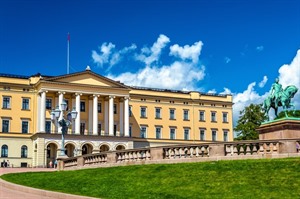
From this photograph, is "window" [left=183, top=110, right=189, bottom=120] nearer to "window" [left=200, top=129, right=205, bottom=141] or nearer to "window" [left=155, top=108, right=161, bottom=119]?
"window" [left=200, top=129, right=205, bottom=141]

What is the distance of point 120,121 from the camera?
89000 mm

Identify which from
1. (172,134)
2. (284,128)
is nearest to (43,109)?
(172,134)

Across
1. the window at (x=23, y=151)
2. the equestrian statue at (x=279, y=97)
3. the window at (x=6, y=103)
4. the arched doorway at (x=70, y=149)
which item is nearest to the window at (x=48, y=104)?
the window at (x=6, y=103)

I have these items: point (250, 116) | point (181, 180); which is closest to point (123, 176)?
point (181, 180)

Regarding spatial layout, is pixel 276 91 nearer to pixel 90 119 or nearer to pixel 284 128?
pixel 284 128

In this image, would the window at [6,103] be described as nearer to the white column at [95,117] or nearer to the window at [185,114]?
the white column at [95,117]

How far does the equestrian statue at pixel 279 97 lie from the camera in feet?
120

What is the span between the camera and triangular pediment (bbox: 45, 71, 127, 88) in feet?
271

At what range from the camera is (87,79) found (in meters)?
85.0

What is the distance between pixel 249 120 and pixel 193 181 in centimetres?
7372

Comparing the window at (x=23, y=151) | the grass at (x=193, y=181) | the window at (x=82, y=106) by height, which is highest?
the window at (x=82, y=106)

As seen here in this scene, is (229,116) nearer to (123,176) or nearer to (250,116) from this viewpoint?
(250,116)

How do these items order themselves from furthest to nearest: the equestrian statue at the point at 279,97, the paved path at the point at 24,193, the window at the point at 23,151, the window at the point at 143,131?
the window at the point at 143,131
the window at the point at 23,151
the equestrian statue at the point at 279,97
the paved path at the point at 24,193

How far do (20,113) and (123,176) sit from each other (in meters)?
60.4
